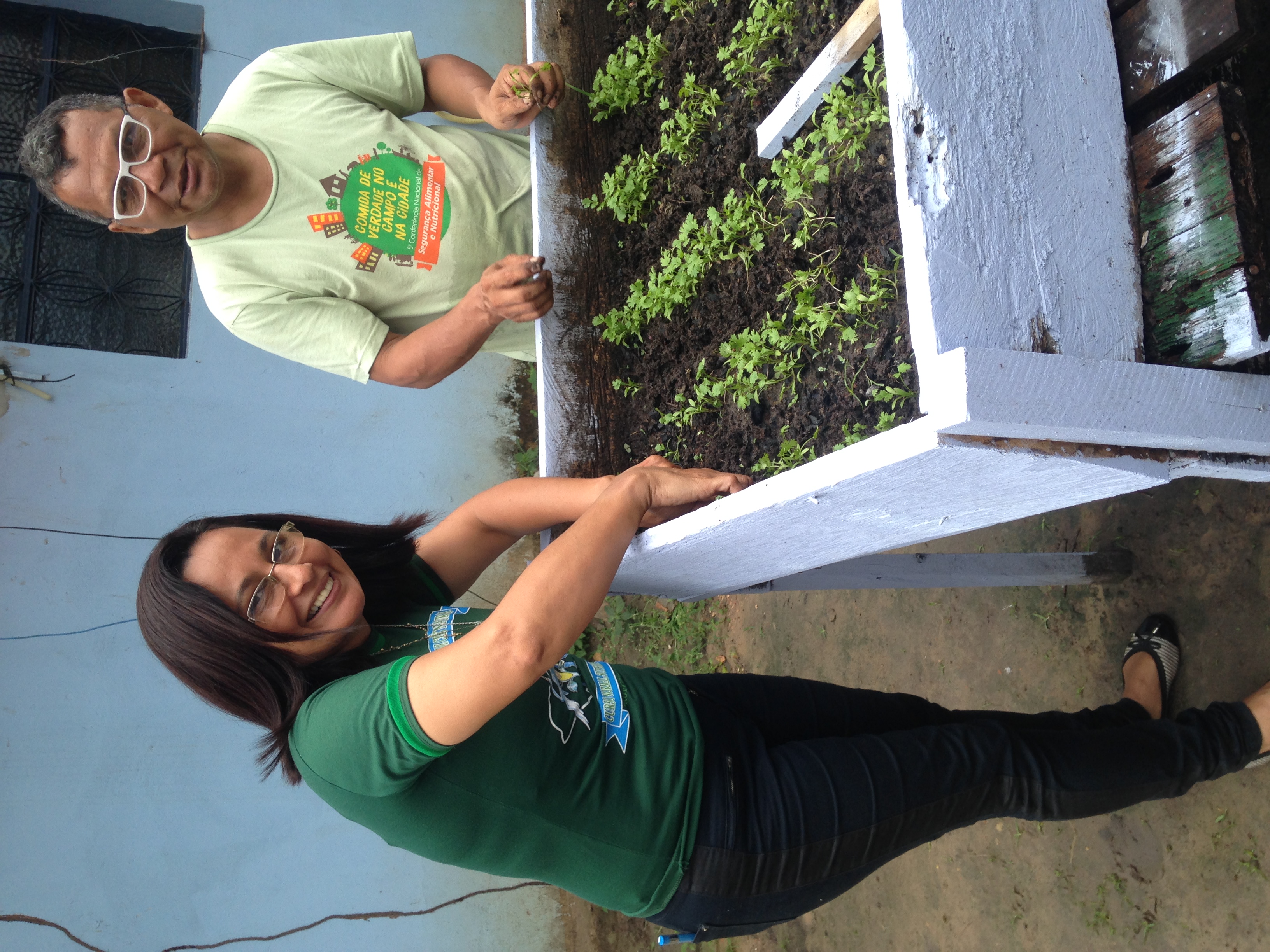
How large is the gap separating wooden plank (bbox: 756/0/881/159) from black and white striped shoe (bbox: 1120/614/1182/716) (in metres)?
1.92

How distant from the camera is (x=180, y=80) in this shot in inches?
192

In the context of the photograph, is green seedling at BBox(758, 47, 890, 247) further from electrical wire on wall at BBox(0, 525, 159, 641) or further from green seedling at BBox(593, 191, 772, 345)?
electrical wire on wall at BBox(0, 525, 159, 641)

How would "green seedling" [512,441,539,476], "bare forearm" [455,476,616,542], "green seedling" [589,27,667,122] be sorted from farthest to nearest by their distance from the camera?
"green seedling" [512,441,539,476] → "green seedling" [589,27,667,122] → "bare forearm" [455,476,616,542]

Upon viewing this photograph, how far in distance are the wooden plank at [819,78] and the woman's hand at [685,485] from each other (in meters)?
0.69

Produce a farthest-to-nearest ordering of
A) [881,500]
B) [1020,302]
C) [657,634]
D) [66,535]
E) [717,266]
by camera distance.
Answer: [657,634] < [66,535] < [717,266] < [881,500] < [1020,302]

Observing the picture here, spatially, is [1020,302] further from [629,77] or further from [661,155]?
[629,77]

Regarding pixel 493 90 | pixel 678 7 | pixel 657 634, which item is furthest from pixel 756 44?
pixel 657 634

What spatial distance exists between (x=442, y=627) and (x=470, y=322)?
799 millimetres

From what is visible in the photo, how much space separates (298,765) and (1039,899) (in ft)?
8.60

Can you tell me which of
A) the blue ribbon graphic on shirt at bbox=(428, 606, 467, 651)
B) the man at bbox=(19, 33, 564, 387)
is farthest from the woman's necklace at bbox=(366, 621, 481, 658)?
the man at bbox=(19, 33, 564, 387)

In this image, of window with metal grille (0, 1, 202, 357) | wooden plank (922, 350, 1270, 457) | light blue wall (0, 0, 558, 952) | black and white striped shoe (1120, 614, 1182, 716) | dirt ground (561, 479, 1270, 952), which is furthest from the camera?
window with metal grille (0, 1, 202, 357)

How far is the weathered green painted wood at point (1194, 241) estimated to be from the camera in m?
1.15

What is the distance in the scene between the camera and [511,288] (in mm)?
2102

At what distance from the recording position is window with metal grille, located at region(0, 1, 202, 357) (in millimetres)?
4348
